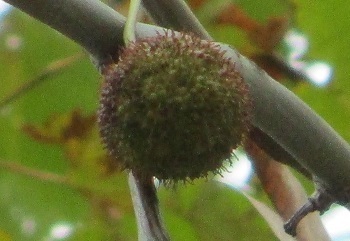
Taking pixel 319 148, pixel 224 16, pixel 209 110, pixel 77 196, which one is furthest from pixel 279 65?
pixel 209 110

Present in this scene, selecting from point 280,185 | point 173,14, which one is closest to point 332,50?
point 280,185

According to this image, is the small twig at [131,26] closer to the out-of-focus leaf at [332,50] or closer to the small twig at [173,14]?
the small twig at [173,14]

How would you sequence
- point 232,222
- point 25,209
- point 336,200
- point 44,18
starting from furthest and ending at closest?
point 25,209
point 232,222
point 336,200
point 44,18

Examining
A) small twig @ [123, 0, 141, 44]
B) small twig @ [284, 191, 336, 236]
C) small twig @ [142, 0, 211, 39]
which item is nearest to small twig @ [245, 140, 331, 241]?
small twig @ [284, 191, 336, 236]

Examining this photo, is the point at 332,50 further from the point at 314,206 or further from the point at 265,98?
the point at 265,98

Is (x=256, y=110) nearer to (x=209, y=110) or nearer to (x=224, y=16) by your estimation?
(x=209, y=110)

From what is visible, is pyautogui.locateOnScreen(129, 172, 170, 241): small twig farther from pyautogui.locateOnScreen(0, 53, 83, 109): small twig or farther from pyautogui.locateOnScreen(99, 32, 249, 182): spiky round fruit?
pyautogui.locateOnScreen(0, 53, 83, 109): small twig
